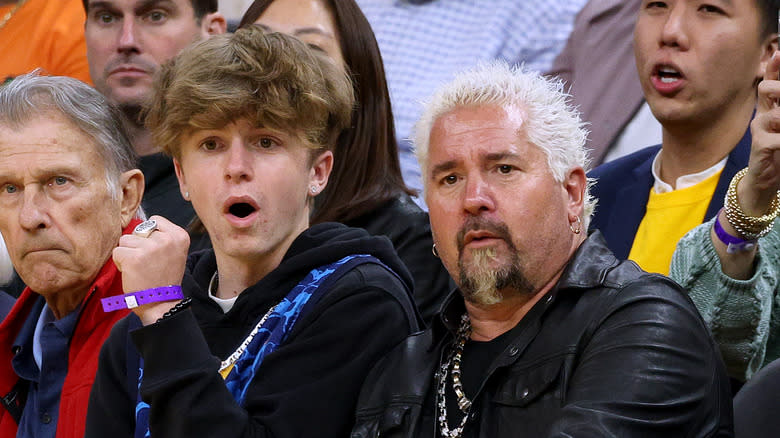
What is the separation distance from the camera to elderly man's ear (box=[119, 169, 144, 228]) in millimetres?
3145

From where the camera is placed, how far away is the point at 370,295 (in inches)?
103

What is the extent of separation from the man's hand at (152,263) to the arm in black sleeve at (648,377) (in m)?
0.91

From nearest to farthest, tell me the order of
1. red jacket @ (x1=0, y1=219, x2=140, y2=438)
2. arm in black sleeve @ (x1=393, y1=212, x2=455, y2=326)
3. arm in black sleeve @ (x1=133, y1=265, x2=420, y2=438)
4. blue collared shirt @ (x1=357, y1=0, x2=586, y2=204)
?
arm in black sleeve @ (x1=133, y1=265, x2=420, y2=438)
red jacket @ (x1=0, y1=219, x2=140, y2=438)
arm in black sleeve @ (x1=393, y1=212, x2=455, y2=326)
blue collared shirt @ (x1=357, y1=0, x2=586, y2=204)

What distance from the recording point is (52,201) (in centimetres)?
304

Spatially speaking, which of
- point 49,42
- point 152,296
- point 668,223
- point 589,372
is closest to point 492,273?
point 589,372

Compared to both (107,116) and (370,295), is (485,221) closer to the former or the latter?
(370,295)

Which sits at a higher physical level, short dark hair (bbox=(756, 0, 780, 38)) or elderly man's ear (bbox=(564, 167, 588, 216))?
short dark hair (bbox=(756, 0, 780, 38))

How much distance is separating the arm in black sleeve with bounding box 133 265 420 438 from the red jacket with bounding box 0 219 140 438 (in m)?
0.54

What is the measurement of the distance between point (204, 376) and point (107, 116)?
1032mm

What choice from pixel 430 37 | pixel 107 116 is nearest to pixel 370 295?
pixel 107 116

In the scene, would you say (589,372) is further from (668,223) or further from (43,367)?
(43,367)

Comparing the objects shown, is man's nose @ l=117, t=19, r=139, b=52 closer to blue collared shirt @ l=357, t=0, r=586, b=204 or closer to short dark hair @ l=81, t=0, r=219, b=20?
short dark hair @ l=81, t=0, r=219, b=20

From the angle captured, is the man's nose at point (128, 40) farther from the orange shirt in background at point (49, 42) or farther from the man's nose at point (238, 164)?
the man's nose at point (238, 164)

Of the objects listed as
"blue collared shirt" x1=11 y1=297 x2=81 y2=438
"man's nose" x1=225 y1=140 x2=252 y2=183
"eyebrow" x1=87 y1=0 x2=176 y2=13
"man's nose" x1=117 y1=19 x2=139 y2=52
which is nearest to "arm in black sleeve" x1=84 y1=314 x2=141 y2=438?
"blue collared shirt" x1=11 y1=297 x2=81 y2=438
